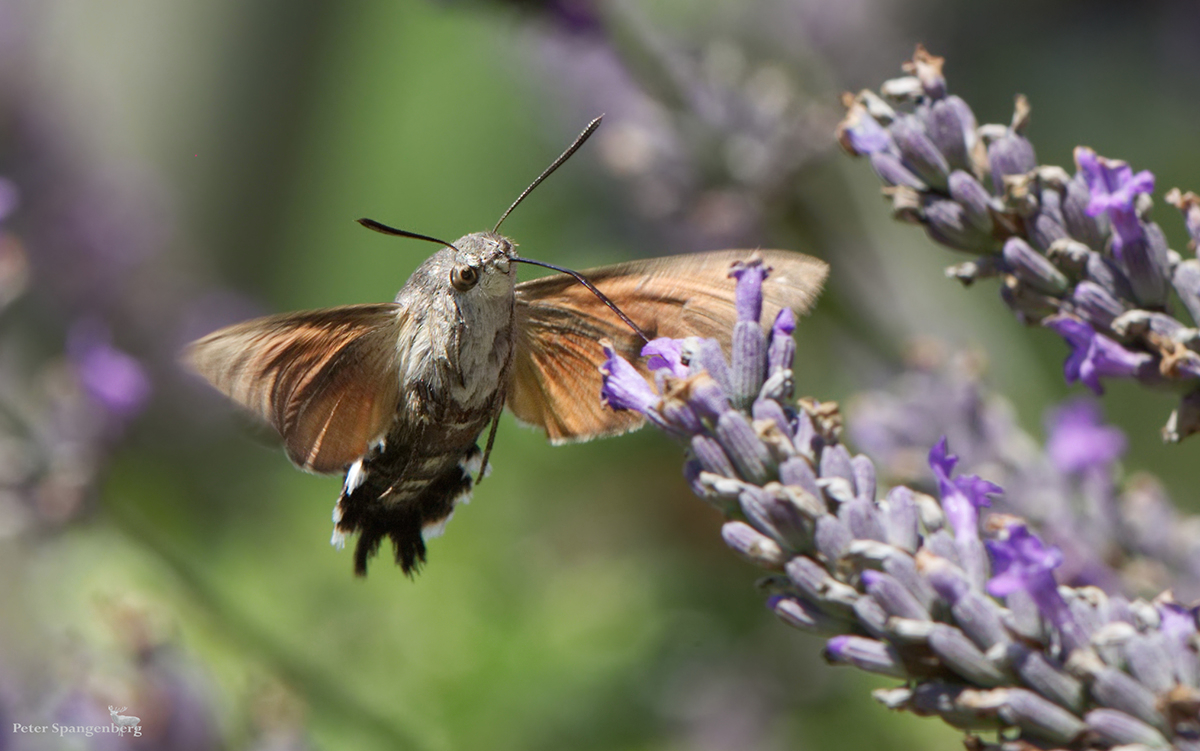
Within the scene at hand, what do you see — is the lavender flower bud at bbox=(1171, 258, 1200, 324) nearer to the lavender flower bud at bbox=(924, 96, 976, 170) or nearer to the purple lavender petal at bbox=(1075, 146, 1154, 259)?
the purple lavender petal at bbox=(1075, 146, 1154, 259)

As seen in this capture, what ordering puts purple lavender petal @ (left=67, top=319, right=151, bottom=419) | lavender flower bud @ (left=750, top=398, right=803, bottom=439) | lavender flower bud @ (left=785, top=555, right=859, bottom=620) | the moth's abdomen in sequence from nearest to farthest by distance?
lavender flower bud @ (left=785, top=555, right=859, bottom=620) < lavender flower bud @ (left=750, top=398, right=803, bottom=439) < the moth's abdomen < purple lavender petal @ (left=67, top=319, right=151, bottom=419)

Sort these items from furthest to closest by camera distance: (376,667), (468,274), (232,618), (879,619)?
(376,667)
(232,618)
(468,274)
(879,619)

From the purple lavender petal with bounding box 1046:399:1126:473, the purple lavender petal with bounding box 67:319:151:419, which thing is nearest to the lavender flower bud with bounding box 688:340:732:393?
the purple lavender petal with bounding box 1046:399:1126:473

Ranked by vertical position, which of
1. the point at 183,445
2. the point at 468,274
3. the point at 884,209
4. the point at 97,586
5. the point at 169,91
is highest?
the point at 884,209

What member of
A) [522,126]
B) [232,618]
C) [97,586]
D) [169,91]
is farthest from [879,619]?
[522,126]

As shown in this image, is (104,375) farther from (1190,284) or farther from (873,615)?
(1190,284)

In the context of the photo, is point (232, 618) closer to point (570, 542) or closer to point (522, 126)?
point (570, 542)
